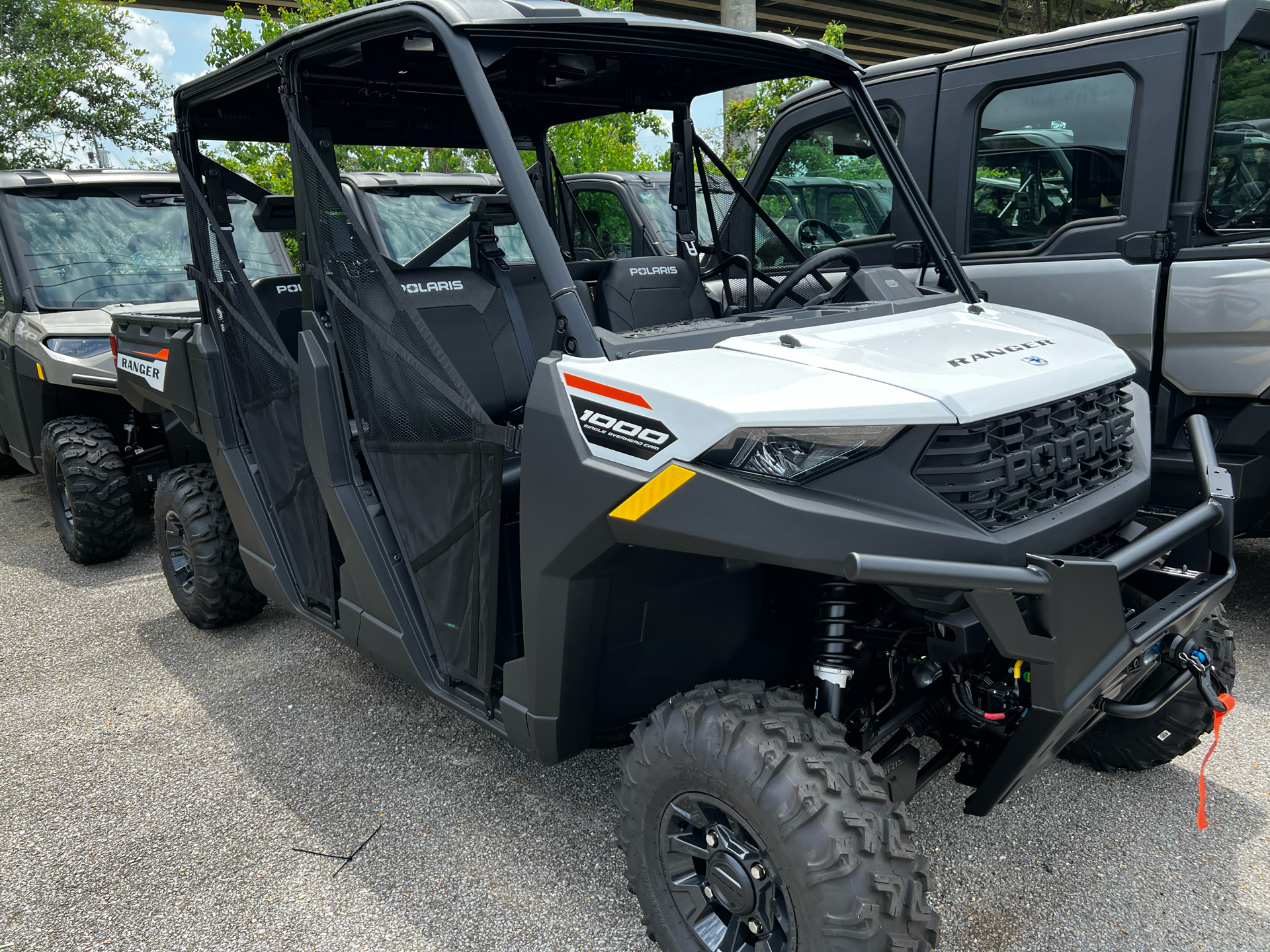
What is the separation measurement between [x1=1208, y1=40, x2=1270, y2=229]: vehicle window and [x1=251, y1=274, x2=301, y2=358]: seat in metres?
3.51

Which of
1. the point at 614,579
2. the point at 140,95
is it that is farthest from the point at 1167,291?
the point at 140,95

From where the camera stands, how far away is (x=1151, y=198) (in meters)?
3.74

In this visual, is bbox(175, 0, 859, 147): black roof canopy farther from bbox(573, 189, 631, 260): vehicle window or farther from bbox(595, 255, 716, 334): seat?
bbox(573, 189, 631, 260): vehicle window

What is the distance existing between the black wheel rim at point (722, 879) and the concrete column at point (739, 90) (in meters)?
7.09

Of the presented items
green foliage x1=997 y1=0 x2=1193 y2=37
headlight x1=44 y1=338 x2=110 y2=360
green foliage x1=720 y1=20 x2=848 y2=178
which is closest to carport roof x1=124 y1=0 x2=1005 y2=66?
green foliage x1=997 y1=0 x2=1193 y2=37

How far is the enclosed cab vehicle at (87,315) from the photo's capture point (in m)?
5.10

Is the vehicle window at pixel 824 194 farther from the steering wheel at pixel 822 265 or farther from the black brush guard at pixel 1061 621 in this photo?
the black brush guard at pixel 1061 621

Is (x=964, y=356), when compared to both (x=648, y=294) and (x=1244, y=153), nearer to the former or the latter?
(x=648, y=294)

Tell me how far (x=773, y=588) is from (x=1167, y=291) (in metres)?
2.31

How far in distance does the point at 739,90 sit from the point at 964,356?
364 inches

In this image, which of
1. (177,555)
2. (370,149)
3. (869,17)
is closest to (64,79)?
(370,149)

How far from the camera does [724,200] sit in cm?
719

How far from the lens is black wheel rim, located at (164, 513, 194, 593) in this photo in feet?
13.6

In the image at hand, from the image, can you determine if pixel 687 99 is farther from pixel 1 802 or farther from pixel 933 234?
pixel 1 802
